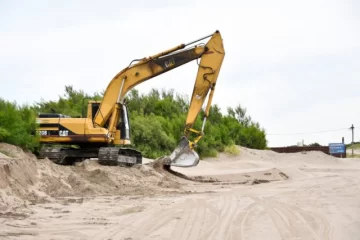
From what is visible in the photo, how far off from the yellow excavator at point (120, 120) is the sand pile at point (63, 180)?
3.51ft

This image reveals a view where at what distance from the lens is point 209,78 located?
27.0 meters

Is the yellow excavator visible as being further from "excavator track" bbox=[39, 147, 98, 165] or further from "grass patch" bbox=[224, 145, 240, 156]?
"grass patch" bbox=[224, 145, 240, 156]

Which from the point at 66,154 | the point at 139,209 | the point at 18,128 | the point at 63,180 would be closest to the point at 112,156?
the point at 66,154

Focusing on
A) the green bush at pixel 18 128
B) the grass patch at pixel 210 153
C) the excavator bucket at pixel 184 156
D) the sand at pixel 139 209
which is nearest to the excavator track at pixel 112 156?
the sand at pixel 139 209

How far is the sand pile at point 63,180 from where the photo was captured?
15.3 meters

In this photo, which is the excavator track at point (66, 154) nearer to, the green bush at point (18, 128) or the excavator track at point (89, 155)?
the excavator track at point (89, 155)

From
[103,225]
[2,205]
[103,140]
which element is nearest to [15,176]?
[2,205]

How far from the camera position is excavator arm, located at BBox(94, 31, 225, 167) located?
26141mm

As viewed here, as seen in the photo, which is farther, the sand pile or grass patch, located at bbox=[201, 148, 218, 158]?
grass patch, located at bbox=[201, 148, 218, 158]

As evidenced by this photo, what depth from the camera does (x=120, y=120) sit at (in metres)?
26.4

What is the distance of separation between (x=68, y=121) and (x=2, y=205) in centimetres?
1266

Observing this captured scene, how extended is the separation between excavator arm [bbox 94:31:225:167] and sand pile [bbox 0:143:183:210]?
6.96 feet

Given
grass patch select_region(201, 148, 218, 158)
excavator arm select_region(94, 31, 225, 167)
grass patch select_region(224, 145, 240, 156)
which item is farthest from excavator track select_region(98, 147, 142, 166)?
grass patch select_region(224, 145, 240, 156)

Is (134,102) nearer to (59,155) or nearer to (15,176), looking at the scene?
(59,155)
